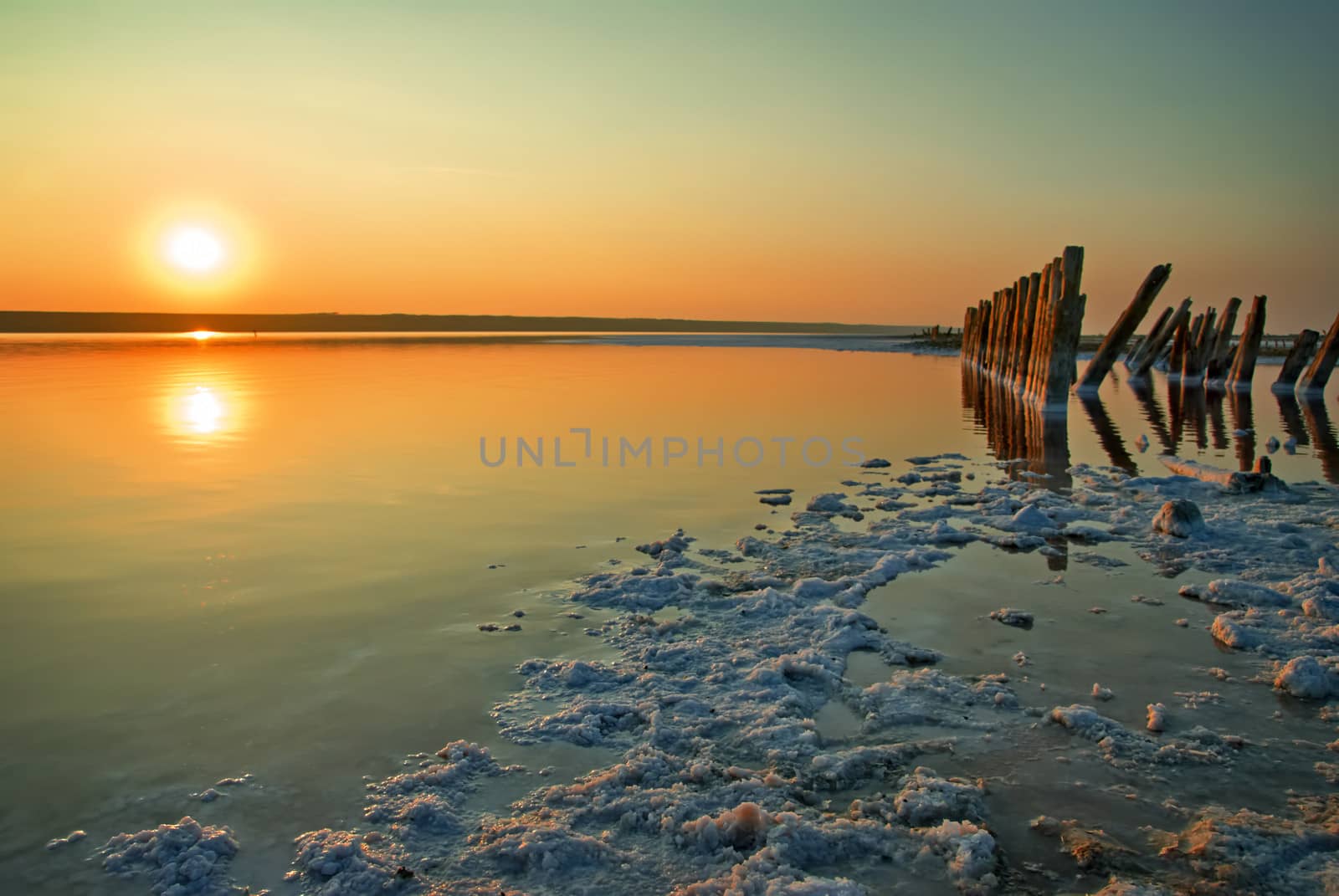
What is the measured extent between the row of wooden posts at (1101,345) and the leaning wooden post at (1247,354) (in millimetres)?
22

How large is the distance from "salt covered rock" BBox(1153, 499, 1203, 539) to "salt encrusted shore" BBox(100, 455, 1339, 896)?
1.27m

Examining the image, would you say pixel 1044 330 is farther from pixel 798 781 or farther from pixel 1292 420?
pixel 798 781

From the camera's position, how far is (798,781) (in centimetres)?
330

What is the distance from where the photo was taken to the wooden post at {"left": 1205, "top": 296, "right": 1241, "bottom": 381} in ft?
78.9

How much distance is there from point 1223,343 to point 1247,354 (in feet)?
6.66

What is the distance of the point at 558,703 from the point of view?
13.1 ft

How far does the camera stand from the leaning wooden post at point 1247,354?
2170 centimetres

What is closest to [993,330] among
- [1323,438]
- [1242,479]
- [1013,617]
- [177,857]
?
[1323,438]

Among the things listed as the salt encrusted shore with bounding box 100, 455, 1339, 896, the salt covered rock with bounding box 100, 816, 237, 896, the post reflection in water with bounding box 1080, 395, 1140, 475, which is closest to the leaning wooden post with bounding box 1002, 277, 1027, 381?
the post reflection in water with bounding box 1080, 395, 1140, 475

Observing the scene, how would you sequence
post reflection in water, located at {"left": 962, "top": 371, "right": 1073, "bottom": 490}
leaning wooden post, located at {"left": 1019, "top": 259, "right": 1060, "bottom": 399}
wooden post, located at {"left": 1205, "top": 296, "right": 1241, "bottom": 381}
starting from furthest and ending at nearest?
wooden post, located at {"left": 1205, "top": 296, "right": 1241, "bottom": 381}
leaning wooden post, located at {"left": 1019, "top": 259, "right": 1060, "bottom": 399}
post reflection in water, located at {"left": 962, "top": 371, "right": 1073, "bottom": 490}

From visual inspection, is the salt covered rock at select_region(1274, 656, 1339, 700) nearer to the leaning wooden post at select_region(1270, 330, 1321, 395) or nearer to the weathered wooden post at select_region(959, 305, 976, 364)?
the leaning wooden post at select_region(1270, 330, 1321, 395)

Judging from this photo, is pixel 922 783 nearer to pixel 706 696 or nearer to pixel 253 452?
pixel 706 696

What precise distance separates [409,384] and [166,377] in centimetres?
803

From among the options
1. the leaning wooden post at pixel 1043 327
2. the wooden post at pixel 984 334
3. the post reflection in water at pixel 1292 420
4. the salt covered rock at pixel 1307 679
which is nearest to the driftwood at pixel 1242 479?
the post reflection in water at pixel 1292 420
